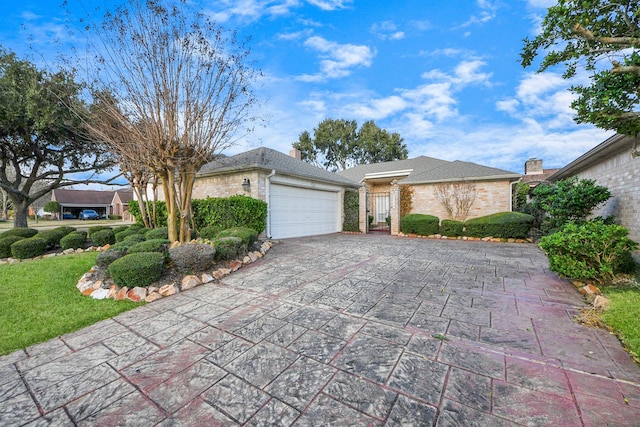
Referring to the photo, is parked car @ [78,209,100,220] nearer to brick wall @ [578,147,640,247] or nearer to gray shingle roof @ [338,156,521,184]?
gray shingle roof @ [338,156,521,184]

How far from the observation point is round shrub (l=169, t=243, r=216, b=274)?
15.0 feet

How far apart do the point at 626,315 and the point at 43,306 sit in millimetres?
7507

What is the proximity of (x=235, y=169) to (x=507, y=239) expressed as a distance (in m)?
10.4

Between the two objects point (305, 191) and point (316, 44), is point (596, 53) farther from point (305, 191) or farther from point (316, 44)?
point (305, 191)

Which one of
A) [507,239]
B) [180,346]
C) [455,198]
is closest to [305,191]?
[455,198]

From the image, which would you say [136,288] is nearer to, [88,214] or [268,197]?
[268,197]

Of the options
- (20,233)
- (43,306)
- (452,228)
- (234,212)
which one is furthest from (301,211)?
(20,233)

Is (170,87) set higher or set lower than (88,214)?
higher

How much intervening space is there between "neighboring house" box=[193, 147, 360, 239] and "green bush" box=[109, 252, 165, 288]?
4.82 m

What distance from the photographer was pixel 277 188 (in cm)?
966

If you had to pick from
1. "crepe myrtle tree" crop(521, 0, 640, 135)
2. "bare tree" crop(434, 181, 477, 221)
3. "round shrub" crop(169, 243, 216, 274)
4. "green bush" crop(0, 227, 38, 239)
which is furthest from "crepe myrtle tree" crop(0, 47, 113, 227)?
"bare tree" crop(434, 181, 477, 221)

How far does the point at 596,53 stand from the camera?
3.43 meters

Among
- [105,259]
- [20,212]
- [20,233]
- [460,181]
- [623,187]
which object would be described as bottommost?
[105,259]

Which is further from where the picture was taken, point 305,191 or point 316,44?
point 305,191
